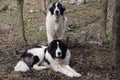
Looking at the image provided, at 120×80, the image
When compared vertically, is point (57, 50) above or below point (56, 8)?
below

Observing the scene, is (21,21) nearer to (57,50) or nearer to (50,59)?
(50,59)

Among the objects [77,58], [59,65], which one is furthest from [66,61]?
[77,58]

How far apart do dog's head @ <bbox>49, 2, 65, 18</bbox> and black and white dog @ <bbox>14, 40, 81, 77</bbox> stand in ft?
4.74

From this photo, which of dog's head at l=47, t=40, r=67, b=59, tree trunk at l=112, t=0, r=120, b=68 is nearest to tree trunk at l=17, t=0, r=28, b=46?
dog's head at l=47, t=40, r=67, b=59

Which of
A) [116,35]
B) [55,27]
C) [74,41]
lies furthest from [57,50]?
[74,41]

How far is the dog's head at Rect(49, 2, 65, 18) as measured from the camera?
9.42 metres

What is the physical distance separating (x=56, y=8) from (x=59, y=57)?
1902 mm

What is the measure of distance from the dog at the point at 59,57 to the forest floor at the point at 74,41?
5.6 inches

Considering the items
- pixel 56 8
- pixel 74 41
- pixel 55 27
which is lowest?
pixel 74 41

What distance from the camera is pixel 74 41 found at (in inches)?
408

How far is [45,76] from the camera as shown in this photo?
7738 millimetres

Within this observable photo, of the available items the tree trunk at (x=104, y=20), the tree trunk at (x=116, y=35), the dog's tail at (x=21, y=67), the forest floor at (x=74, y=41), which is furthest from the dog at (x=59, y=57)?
the tree trunk at (x=104, y=20)

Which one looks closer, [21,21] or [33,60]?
[33,60]

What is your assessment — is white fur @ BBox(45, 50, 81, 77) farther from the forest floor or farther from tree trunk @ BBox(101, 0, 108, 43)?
tree trunk @ BBox(101, 0, 108, 43)
